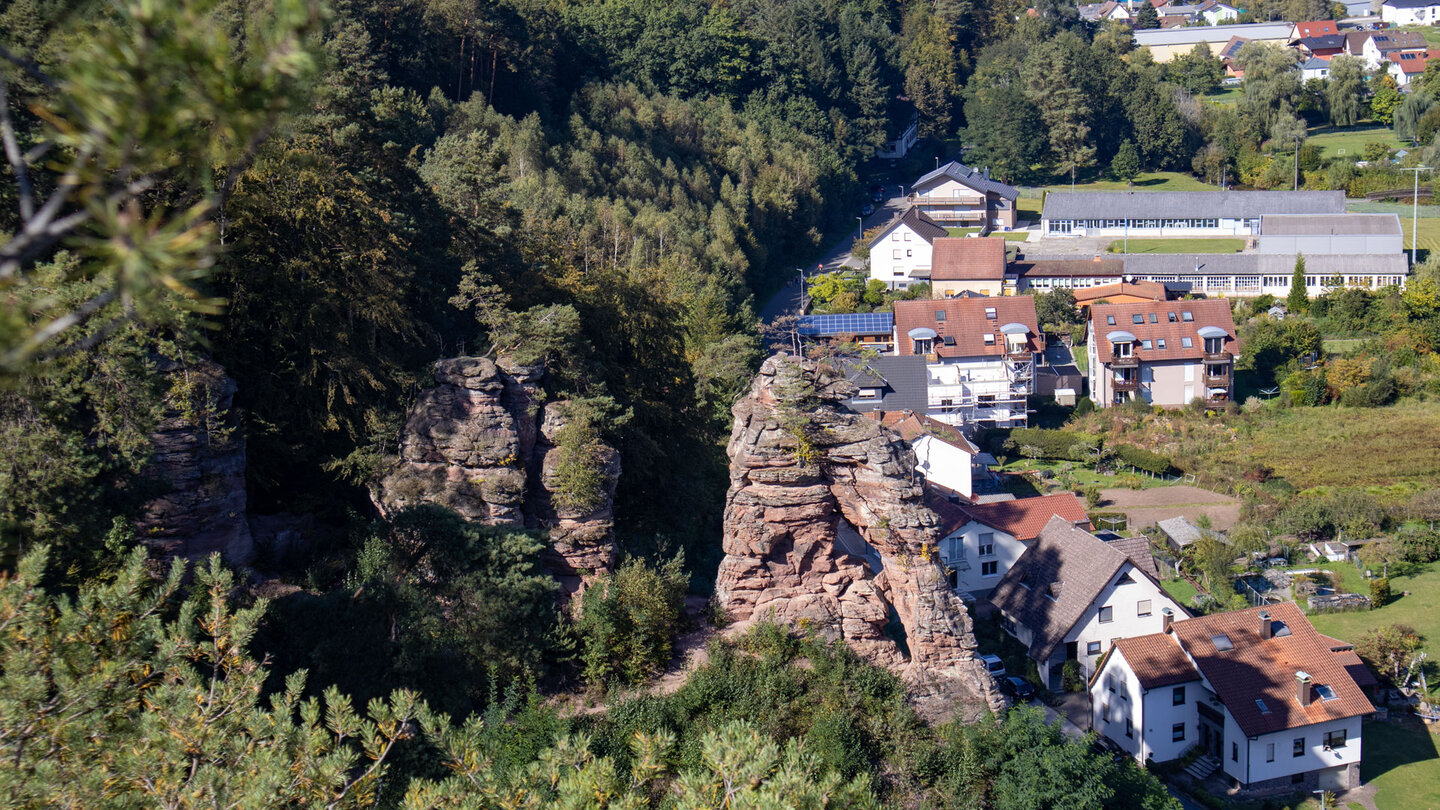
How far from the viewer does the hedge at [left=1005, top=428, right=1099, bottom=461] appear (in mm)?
49406

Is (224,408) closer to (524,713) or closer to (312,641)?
(312,641)

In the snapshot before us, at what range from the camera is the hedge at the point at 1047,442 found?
49406mm

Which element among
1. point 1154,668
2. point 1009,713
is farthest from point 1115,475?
point 1009,713

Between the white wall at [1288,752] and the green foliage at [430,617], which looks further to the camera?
the white wall at [1288,752]

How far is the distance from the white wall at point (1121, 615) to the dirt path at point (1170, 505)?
11.2m

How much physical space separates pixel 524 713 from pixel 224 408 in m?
7.28

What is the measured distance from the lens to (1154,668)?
26.4 m

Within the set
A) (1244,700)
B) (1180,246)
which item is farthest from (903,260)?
(1244,700)

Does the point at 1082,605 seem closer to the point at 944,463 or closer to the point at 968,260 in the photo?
the point at 944,463

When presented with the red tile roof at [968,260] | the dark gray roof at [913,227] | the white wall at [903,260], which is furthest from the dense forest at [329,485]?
the dark gray roof at [913,227]

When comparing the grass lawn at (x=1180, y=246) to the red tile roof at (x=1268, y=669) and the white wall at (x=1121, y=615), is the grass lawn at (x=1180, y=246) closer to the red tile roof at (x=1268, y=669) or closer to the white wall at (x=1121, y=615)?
the white wall at (x=1121, y=615)

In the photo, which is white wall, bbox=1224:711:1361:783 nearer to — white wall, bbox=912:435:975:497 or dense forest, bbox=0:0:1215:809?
dense forest, bbox=0:0:1215:809

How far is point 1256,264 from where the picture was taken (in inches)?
2655

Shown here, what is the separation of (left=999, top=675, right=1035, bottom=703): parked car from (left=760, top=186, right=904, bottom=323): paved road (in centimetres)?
3302
